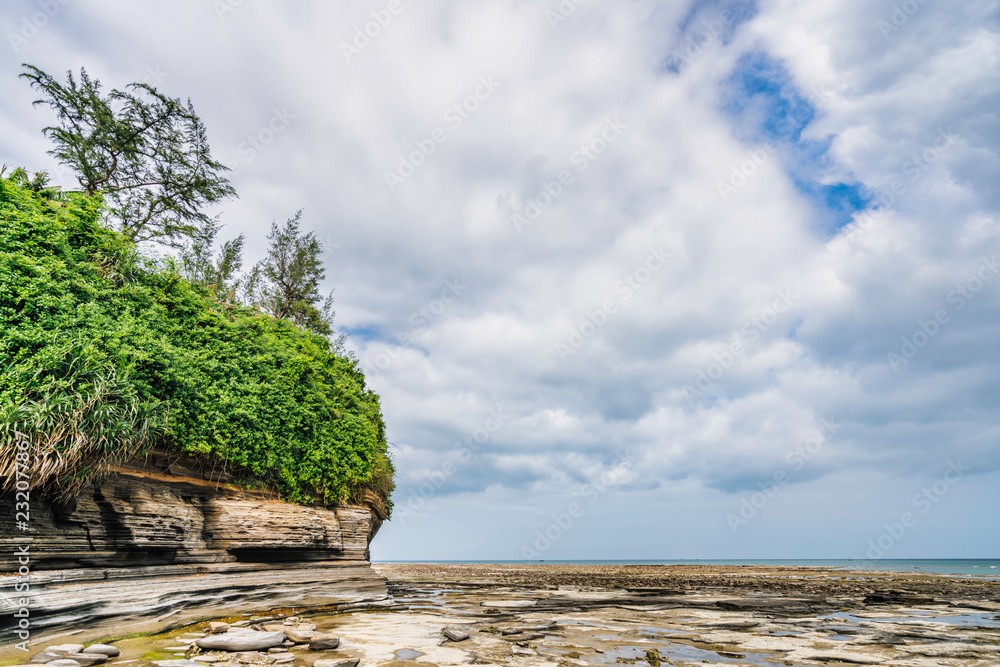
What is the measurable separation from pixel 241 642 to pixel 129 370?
16.1 feet

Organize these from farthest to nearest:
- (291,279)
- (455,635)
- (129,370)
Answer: (291,279) → (129,370) → (455,635)

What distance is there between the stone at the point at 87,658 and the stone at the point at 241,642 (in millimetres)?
1103

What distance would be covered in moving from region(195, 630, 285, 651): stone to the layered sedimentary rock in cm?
174

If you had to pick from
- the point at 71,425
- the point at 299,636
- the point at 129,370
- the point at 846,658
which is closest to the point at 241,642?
A: the point at 299,636

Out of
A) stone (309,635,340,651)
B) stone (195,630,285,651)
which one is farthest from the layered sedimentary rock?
stone (309,635,340,651)

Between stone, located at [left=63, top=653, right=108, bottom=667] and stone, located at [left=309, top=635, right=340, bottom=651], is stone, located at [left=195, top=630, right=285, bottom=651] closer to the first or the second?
stone, located at [left=309, top=635, right=340, bottom=651]

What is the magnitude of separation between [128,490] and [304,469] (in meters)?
5.06

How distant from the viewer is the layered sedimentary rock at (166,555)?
6488 millimetres

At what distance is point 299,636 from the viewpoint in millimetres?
6840

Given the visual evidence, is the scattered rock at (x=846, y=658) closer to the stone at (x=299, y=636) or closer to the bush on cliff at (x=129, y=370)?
the stone at (x=299, y=636)

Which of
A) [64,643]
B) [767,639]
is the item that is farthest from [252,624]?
[767,639]

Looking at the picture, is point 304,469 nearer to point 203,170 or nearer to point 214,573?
point 214,573

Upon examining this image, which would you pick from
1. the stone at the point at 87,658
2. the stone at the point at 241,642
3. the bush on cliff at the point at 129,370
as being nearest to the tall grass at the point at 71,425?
the bush on cliff at the point at 129,370

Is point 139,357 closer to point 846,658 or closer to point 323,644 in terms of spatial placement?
point 323,644
